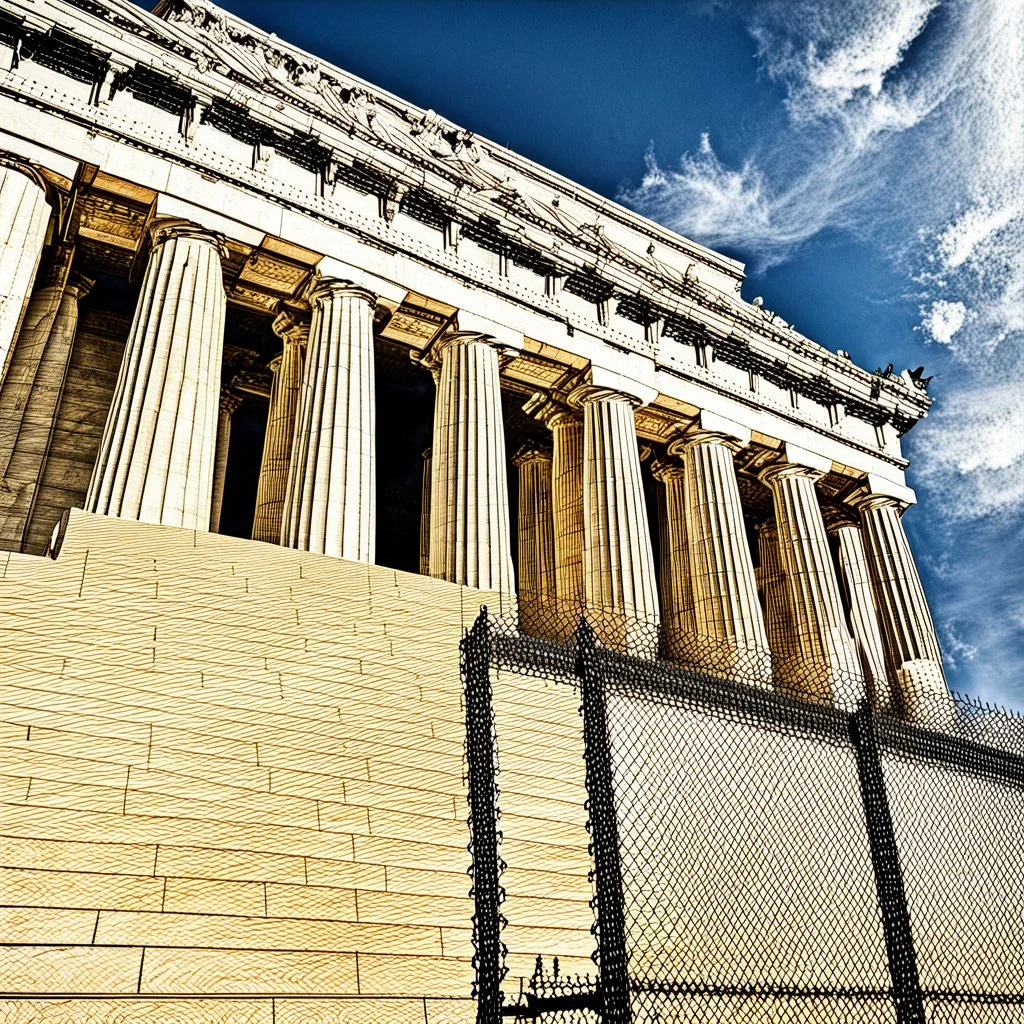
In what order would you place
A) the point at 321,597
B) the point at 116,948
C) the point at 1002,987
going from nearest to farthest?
the point at 116,948 → the point at 1002,987 → the point at 321,597

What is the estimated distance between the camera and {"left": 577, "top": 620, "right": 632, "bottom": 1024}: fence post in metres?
5.48

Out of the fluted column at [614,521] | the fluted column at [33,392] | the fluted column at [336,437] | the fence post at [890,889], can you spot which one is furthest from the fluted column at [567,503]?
the fence post at [890,889]

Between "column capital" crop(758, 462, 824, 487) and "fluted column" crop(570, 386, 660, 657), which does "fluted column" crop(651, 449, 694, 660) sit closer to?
"fluted column" crop(570, 386, 660, 657)

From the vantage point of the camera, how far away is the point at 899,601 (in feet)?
103

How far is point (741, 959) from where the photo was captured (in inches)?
412

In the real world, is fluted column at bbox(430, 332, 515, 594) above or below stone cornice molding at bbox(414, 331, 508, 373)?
below

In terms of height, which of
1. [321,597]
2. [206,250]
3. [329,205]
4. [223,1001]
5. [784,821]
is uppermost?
[329,205]

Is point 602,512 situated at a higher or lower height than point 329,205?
lower

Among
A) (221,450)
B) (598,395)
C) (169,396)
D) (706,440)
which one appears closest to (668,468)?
(706,440)

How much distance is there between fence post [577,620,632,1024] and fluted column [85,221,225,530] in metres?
13.6

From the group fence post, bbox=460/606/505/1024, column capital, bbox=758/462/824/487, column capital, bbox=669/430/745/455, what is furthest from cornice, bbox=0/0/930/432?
fence post, bbox=460/606/505/1024

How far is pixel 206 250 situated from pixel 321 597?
1106 centimetres

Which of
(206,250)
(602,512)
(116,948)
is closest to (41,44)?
(206,250)

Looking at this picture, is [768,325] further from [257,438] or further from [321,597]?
[321,597]
